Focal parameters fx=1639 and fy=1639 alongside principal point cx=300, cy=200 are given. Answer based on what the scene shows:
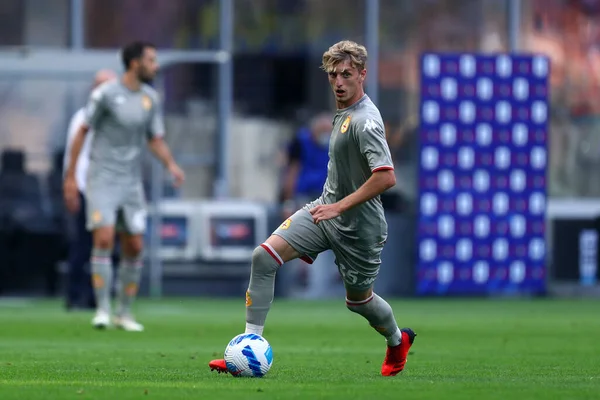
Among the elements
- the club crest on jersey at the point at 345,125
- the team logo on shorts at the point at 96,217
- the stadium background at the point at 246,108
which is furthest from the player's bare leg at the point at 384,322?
the stadium background at the point at 246,108

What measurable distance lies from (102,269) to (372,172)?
5749 mm

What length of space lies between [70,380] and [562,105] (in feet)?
55.9

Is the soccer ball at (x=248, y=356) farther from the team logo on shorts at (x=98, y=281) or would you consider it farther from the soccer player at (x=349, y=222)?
the team logo on shorts at (x=98, y=281)

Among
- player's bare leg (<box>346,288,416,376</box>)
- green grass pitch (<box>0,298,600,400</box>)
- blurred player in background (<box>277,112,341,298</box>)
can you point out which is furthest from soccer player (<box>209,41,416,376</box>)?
blurred player in background (<box>277,112,341,298</box>)

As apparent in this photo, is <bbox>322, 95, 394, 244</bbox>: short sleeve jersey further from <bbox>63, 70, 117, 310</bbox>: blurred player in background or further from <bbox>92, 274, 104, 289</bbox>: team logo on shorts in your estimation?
<bbox>63, 70, 117, 310</bbox>: blurred player in background

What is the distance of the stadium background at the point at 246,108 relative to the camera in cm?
2095

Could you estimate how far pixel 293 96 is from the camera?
76.6 ft

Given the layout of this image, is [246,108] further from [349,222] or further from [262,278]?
[262,278]

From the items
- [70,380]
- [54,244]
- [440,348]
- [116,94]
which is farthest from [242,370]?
[54,244]

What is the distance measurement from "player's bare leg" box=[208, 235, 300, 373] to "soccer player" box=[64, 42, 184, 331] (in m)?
4.88

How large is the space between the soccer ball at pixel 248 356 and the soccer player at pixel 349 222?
160mm

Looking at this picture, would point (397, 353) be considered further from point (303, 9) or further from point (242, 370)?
point (303, 9)

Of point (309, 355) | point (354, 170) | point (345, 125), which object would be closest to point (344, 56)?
point (345, 125)

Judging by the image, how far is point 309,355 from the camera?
10922mm
